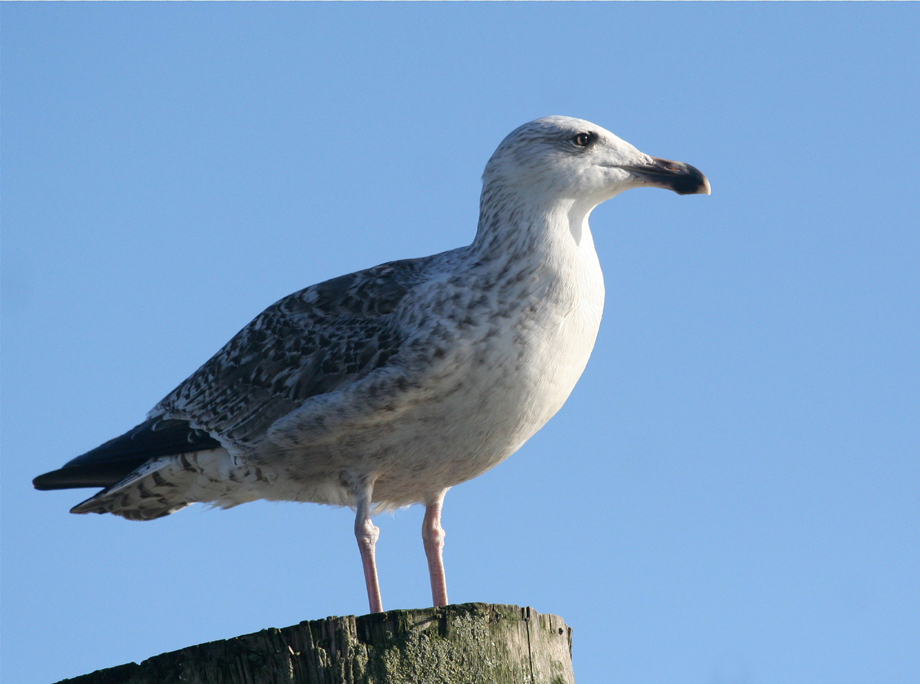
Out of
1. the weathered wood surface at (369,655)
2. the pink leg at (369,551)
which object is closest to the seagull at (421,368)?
→ the pink leg at (369,551)

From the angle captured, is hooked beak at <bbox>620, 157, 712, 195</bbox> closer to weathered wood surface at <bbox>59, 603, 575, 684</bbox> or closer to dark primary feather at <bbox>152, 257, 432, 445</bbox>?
dark primary feather at <bbox>152, 257, 432, 445</bbox>

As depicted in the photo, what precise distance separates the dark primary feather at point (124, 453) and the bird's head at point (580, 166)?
2777 millimetres

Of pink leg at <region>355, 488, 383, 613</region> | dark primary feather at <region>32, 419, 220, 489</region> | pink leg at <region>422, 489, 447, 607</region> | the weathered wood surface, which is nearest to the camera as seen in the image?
the weathered wood surface

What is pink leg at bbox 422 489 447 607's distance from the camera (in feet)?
24.2

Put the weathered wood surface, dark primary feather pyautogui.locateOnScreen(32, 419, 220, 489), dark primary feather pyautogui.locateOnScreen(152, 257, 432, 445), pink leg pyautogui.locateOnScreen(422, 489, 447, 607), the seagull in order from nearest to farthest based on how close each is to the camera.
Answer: the weathered wood surface
the seagull
dark primary feather pyautogui.locateOnScreen(152, 257, 432, 445)
pink leg pyautogui.locateOnScreen(422, 489, 447, 607)
dark primary feather pyautogui.locateOnScreen(32, 419, 220, 489)

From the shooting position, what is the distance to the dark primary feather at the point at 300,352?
22.5 ft

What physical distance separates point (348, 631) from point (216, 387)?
3.59 meters

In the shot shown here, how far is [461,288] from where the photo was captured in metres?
6.56

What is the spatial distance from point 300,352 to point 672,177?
8.70ft

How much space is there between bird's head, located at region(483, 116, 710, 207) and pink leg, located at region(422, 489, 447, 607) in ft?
7.03

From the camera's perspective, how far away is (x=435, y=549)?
7.36 m

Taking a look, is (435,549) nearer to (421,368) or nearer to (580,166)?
(421,368)

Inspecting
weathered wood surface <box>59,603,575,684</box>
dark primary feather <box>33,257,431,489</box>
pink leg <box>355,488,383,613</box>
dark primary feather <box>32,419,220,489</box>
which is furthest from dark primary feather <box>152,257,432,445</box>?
weathered wood surface <box>59,603,575,684</box>

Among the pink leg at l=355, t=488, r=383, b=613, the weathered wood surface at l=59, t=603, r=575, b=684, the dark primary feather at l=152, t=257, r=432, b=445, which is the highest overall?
the dark primary feather at l=152, t=257, r=432, b=445
